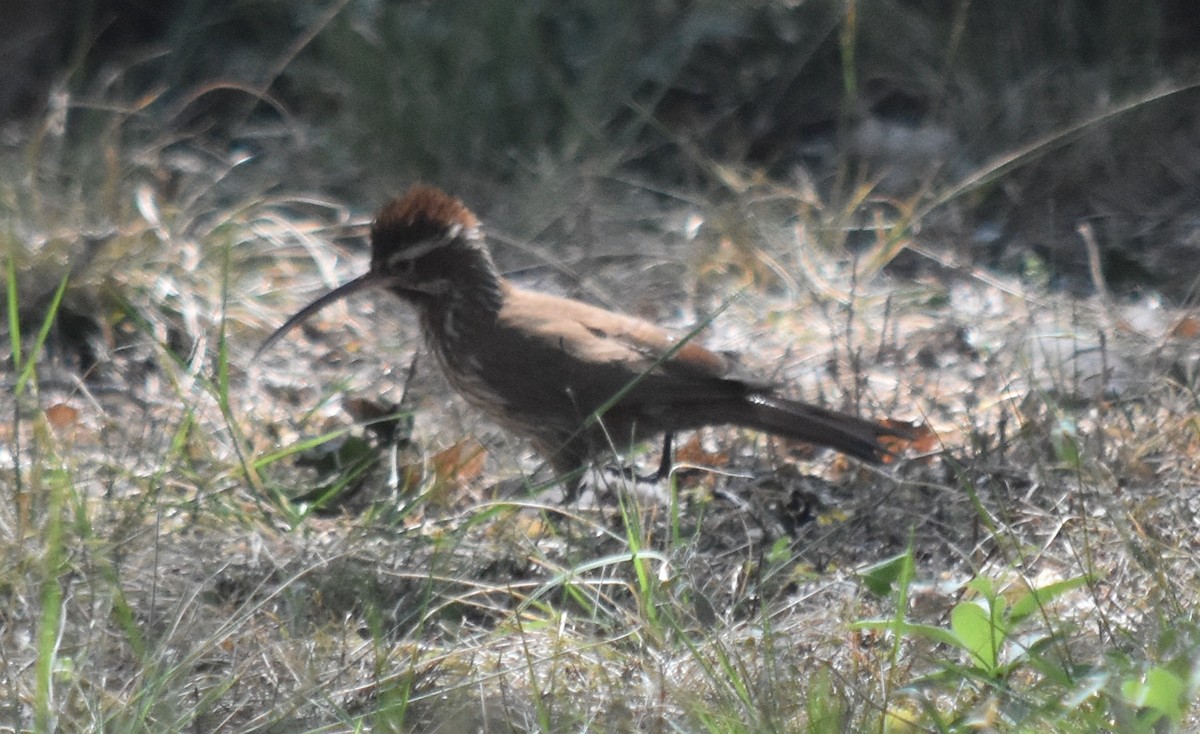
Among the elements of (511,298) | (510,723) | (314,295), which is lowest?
(314,295)

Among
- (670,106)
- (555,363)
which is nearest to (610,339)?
(555,363)

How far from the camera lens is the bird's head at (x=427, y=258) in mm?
4695

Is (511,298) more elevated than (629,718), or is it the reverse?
(629,718)

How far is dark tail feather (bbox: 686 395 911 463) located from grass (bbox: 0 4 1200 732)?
113 millimetres

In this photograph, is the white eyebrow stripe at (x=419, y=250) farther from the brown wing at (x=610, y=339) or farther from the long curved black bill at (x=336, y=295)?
the brown wing at (x=610, y=339)

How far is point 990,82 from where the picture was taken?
6.77m

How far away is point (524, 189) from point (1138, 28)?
2594 millimetres

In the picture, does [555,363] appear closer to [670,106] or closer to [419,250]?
[419,250]

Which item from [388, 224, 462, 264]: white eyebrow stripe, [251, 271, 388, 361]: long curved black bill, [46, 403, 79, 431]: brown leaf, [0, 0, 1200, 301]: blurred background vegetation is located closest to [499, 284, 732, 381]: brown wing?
[388, 224, 462, 264]: white eyebrow stripe

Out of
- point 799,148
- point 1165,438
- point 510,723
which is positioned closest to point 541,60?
Result: point 799,148

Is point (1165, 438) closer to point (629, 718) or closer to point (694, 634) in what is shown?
point (694, 634)

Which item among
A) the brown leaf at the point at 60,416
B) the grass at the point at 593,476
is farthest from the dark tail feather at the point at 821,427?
the brown leaf at the point at 60,416

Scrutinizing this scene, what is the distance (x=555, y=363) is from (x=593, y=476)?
337mm

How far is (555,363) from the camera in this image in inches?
178
